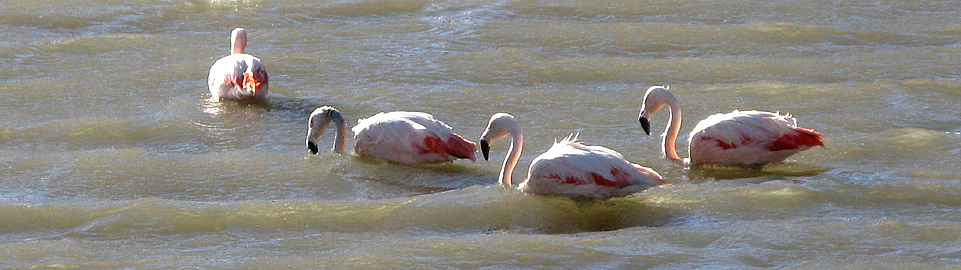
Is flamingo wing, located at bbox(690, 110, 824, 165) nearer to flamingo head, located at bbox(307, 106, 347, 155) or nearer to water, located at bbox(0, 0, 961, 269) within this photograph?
water, located at bbox(0, 0, 961, 269)

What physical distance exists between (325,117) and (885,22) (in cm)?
446

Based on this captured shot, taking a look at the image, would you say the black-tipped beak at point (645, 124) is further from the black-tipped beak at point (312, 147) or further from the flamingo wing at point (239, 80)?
the flamingo wing at point (239, 80)

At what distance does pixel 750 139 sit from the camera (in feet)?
18.8

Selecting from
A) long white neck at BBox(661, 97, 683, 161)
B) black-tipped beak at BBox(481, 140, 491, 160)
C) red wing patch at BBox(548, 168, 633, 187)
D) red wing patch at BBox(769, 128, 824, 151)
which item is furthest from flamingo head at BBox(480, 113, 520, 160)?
red wing patch at BBox(769, 128, 824, 151)

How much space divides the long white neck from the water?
6 centimetres

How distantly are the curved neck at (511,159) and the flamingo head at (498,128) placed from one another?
0.11ft

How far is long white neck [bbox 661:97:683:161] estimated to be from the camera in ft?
19.7

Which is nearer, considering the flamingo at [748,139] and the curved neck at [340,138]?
the flamingo at [748,139]

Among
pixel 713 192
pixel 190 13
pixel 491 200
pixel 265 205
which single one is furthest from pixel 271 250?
pixel 190 13

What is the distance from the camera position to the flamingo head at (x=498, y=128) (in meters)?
5.60

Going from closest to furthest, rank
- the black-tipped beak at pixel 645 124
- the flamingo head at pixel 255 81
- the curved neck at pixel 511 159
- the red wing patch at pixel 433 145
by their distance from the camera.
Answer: the curved neck at pixel 511 159 → the red wing patch at pixel 433 145 → the black-tipped beak at pixel 645 124 → the flamingo head at pixel 255 81

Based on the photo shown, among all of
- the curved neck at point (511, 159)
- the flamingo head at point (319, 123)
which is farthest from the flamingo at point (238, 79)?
the curved neck at point (511, 159)

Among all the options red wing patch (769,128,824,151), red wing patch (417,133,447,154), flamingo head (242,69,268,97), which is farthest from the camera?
flamingo head (242,69,268,97)

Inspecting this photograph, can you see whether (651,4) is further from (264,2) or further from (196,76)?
(196,76)
